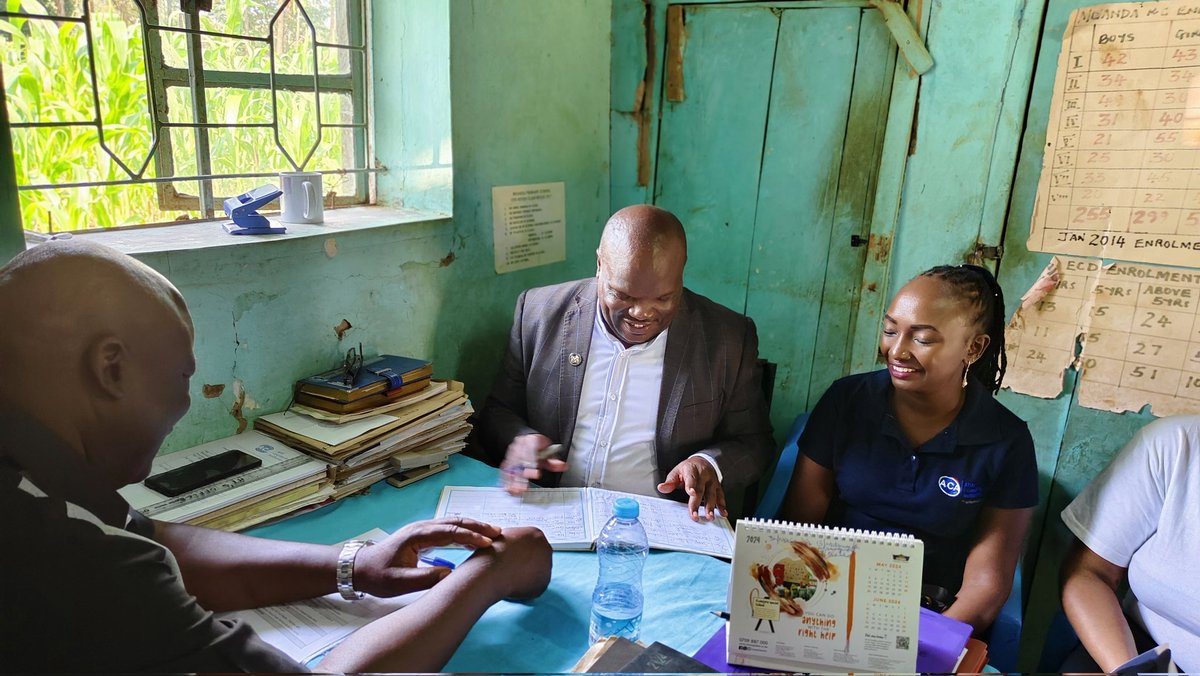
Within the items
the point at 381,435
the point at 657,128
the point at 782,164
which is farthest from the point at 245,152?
the point at 782,164

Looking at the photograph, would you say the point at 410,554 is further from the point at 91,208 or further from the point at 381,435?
the point at 91,208

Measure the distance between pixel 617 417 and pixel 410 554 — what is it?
81 centimetres

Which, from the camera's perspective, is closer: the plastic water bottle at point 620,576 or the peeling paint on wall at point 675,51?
the plastic water bottle at point 620,576

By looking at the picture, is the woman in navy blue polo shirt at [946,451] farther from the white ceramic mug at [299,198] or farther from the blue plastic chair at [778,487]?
the white ceramic mug at [299,198]

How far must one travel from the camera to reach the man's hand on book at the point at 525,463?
162cm

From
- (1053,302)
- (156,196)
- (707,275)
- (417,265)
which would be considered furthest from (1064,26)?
(156,196)

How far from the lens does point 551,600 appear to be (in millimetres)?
1244

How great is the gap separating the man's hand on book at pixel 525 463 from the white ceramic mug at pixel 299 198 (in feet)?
2.47

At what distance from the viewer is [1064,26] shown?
5.89ft

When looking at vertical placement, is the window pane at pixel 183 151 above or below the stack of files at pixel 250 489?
above

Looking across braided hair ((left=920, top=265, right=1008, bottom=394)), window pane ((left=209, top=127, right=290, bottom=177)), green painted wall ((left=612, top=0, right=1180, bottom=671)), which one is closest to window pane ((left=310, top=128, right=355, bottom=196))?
window pane ((left=209, top=127, right=290, bottom=177))

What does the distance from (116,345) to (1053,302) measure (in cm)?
211

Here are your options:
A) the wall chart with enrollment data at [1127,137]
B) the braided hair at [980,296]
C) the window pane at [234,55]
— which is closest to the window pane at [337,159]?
the window pane at [234,55]

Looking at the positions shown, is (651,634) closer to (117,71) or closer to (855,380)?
(855,380)
